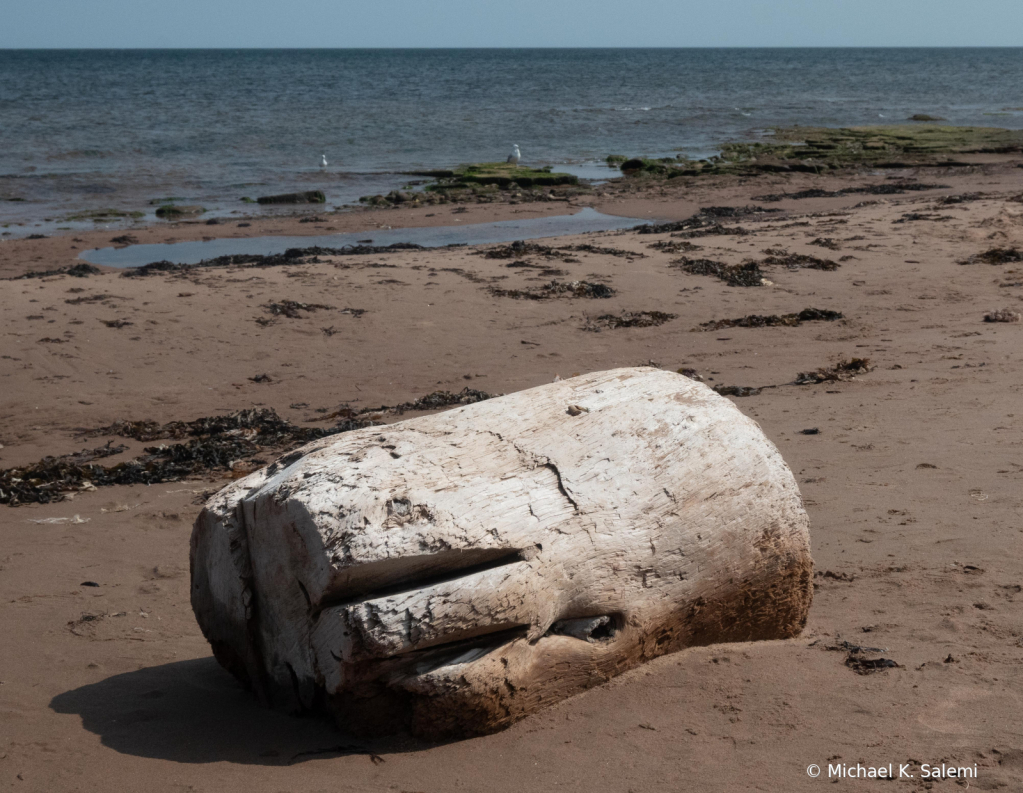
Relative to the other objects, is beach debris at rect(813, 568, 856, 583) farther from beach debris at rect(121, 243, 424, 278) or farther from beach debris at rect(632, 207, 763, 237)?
beach debris at rect(632, 207, 763, 237)

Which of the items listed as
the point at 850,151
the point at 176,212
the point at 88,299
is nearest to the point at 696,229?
the point at 88,299

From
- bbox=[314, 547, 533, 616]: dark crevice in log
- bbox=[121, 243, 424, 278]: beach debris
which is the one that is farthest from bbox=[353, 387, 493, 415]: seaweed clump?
bbox=[121, 243, 424, 278]: beach debris

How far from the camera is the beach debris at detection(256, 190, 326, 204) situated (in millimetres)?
19812

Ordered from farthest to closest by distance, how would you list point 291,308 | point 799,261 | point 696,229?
point 696,229 < point 799,261 < point 291,308

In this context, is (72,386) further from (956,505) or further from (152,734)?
(956,505)

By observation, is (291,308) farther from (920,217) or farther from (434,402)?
(920,217)

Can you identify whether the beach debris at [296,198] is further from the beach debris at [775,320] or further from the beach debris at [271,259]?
the beach debris at [775,320]

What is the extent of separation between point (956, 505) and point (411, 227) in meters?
13.2

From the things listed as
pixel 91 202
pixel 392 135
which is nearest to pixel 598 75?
pixel 392 135

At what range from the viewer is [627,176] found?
23500 mm

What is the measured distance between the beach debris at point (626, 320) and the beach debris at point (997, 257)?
4294 millimetres

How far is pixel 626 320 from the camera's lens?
938 centimetres

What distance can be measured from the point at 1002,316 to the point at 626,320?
143 inches

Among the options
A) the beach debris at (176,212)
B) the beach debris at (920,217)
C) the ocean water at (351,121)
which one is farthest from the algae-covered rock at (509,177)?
the beach debris at (920,217)
